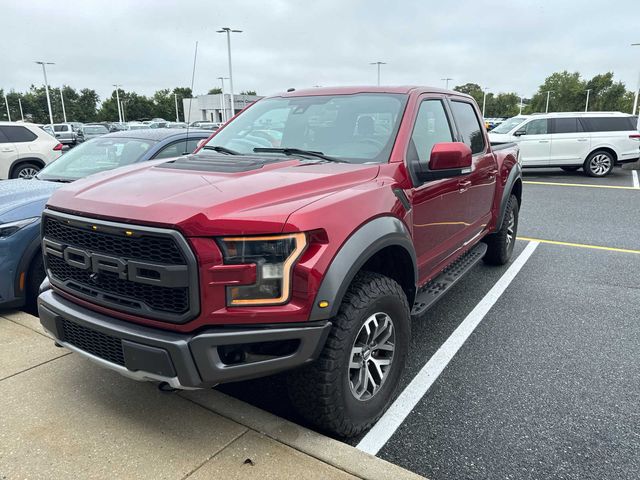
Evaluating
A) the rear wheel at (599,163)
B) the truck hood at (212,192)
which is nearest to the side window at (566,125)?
the rear wheel at (599,163)

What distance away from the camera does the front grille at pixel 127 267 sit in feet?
6.83

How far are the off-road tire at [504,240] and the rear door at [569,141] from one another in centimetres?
989

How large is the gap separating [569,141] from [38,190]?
14.2 m

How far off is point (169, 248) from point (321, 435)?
1.22 meters

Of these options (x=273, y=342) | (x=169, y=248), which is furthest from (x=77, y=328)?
(x=273, y=342)

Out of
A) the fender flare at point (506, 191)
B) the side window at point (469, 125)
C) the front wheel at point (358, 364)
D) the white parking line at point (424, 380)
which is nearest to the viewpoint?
the front wheel at point (358, 364)

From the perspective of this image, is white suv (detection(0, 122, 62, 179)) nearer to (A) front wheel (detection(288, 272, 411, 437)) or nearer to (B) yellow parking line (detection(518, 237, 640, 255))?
(B) yellow parking line (detection(518, 237, 640, 255))

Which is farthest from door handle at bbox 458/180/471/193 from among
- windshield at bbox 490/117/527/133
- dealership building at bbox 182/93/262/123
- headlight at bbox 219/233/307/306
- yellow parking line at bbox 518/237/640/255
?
windshield at bbox 490/117/527/133

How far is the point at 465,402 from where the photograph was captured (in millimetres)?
3006

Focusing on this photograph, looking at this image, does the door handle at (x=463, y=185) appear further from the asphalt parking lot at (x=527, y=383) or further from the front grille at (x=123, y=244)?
the front grille at (x=123, y=244)

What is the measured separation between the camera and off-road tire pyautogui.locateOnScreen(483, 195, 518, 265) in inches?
216

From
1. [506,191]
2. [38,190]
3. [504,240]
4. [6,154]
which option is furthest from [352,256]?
[6,154]

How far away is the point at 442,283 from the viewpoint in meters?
3.87

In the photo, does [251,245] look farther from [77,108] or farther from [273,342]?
[77,108]
